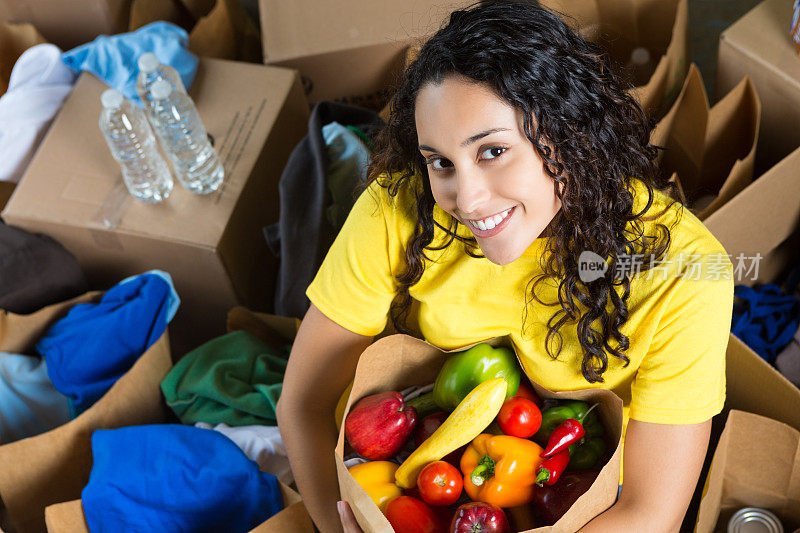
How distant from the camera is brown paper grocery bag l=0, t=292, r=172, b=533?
1.35 m

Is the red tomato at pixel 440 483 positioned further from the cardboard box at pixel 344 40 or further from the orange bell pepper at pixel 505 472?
the cardboard box at pixel 344 40

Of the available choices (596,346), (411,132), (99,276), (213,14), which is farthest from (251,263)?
(596,346)

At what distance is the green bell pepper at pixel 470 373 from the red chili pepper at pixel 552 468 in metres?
0.13

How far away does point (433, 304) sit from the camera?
113cm

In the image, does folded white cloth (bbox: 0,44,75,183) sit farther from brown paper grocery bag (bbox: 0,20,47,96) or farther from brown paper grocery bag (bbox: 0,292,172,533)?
brown paper grocery bag (bbox: 0,292,172,533)

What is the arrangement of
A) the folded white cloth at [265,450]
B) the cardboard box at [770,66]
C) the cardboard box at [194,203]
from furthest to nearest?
the cardboard box at [194,203] < the cardboard box at [770,66] < the folded white cloth at [265,450]

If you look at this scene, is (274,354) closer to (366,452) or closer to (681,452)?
(366,452)

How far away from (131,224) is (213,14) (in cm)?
65

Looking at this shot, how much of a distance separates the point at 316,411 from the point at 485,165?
56 centimetres

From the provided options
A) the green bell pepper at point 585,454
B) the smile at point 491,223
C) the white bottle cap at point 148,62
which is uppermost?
the smile at point 491,223

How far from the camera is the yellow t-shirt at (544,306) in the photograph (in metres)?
0.99

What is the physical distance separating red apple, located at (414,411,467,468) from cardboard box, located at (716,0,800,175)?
103 cm

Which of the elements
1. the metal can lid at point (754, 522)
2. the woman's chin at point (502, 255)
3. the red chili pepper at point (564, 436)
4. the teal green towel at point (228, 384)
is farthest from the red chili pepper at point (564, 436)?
the teal green towel at point (228, 384)

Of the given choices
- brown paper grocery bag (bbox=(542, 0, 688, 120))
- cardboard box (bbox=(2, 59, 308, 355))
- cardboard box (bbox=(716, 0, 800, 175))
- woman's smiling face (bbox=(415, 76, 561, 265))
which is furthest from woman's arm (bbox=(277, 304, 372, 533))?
cardboard box (bbox=(716, 0, 800, 175))
